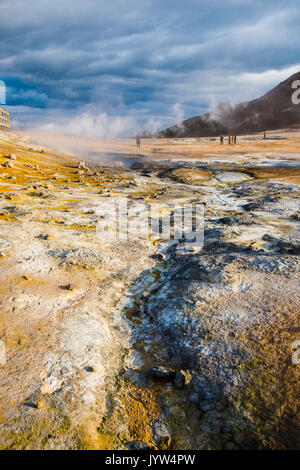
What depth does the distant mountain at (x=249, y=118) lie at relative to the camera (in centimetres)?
6975

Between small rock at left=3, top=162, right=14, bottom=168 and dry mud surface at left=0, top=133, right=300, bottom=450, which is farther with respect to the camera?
small rock at left=3, top=162, right=14, bottom=168

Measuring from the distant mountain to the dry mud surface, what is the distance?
67.3 metres

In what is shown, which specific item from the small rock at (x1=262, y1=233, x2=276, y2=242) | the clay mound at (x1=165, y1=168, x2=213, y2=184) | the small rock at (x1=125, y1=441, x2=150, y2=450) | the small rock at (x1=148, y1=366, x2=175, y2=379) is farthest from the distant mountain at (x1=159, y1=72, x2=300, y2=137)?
the small rock at (x1=125, y1=441, x2=150, y2=450)

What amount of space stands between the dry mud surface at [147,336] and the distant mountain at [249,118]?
67269 millimetres

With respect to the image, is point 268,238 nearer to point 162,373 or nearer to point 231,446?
point 162,373

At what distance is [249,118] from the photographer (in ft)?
251

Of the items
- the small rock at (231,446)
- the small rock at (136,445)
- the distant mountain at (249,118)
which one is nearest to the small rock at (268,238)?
the small rock at (231,446)

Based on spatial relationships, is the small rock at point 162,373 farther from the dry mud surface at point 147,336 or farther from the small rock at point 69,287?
the small rock at point 69,287

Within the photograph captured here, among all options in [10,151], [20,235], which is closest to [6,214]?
[20,235]

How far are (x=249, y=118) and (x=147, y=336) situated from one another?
8126 cm

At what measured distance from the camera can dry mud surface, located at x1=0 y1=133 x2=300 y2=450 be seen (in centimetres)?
342

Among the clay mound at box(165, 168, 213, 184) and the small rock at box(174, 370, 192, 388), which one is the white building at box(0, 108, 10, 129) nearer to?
the clay mound at box(165, 168, 213, 184)

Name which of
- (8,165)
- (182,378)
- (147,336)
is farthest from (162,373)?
(8,165)

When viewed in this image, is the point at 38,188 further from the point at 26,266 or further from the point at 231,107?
the point at 231,107
